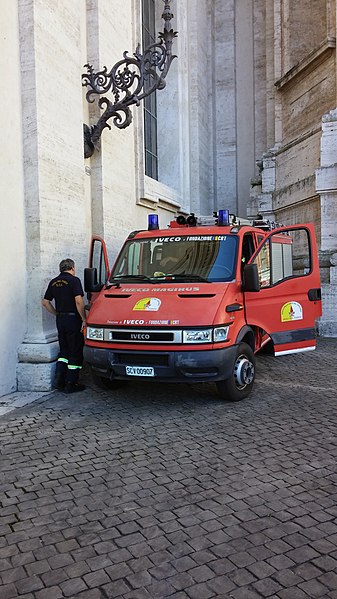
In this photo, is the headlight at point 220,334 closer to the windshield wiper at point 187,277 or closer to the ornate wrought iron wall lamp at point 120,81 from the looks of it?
the windshield wiper at point 187,277

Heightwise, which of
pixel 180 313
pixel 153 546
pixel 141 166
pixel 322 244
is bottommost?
pixel 153 546

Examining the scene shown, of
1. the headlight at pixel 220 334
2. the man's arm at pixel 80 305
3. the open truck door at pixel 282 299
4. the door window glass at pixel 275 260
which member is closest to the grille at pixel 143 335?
the headlight at pixel 220 334

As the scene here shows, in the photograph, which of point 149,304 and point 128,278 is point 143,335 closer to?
point 149,304

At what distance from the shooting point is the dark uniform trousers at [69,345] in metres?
6.78

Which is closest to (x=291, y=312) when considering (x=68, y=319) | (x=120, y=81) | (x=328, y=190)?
(x=68, y=319)

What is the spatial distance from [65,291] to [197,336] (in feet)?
6.78

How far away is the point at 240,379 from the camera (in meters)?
6.10

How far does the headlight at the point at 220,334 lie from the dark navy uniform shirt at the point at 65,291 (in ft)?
6.71

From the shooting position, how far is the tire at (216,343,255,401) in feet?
19.7

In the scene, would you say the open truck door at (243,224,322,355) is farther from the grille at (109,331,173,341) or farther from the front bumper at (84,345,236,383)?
the grille at (109,331,173,341)

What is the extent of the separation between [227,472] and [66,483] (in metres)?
1.29

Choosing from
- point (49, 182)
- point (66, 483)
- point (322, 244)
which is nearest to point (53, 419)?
point (66, 483)

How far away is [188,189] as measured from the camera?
1557cm

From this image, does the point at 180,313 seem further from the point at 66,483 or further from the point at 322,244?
the point at 322,244
